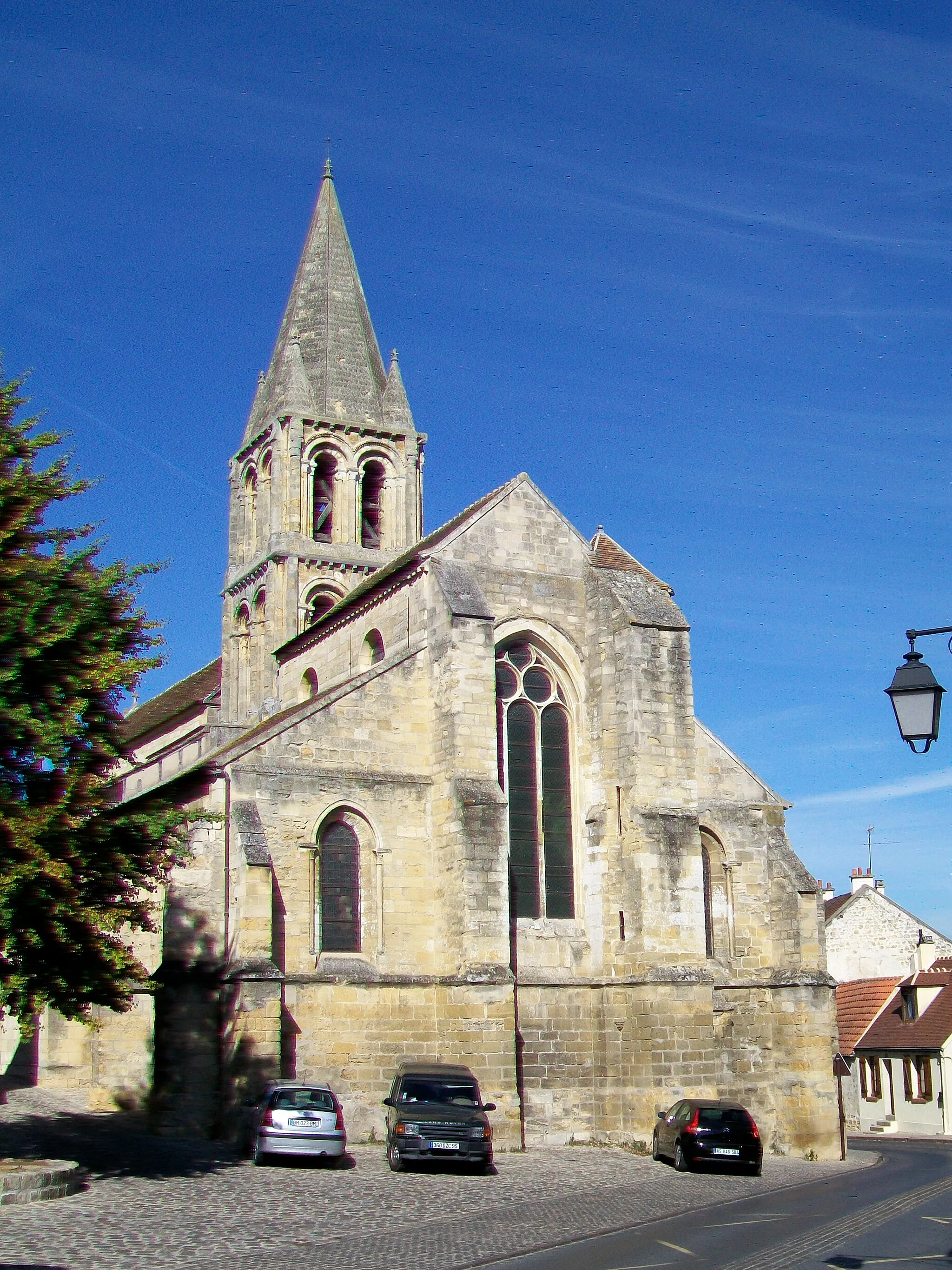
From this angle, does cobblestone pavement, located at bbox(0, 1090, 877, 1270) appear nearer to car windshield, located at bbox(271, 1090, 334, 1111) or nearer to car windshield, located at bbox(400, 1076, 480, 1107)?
car windshield, located at bbox(271, 1090, 334, 1111)

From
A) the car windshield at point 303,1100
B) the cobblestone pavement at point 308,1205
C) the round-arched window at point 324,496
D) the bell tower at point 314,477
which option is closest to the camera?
the cobblestone pavement at point 308,1205

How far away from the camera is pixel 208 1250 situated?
45.3ft

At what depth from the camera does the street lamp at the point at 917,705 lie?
9.80m

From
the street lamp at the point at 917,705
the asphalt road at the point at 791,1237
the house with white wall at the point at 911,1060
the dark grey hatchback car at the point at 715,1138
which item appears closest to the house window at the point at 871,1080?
the house with white wall at the point at 911,1060

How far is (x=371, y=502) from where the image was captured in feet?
140

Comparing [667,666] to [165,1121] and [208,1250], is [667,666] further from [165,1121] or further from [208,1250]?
[208,1250]

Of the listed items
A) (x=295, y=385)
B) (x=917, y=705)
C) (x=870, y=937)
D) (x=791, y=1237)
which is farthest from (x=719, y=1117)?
(x=870, y=937)

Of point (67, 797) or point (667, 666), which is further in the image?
point (667, 666)

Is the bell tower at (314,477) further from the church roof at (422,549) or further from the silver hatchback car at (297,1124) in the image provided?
the silver hatchback car at (297,1124)

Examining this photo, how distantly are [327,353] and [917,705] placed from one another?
34.6 meters

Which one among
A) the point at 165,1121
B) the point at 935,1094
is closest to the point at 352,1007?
the point at 165,1121

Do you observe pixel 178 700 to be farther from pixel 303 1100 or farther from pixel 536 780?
pixel 303 1100

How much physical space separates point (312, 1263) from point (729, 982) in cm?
1620

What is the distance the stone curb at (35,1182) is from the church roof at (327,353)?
26.6m
